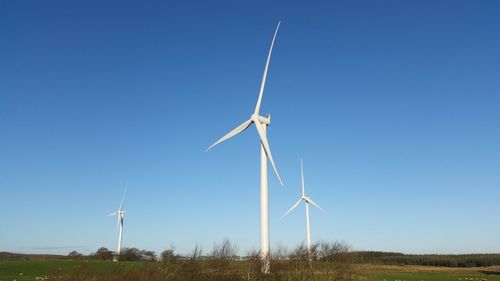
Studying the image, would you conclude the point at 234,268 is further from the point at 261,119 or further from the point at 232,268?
the point at 261,119

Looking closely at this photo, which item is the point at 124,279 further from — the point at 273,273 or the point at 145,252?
the point at 145,252

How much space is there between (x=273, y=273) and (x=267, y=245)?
2.75 metres

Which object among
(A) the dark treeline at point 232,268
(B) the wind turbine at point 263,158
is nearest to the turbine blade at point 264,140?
(B) the wind turbine at point 263,158

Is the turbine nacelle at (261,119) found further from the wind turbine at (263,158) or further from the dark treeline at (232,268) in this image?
the dark treeline at (232,268)

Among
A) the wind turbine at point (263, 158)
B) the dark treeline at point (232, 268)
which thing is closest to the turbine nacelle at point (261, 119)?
the wind turbine at point (263, 158)

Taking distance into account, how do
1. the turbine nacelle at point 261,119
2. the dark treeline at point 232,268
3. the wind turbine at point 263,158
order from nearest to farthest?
the dark treeline at point 232,268 < the wind turbine at point 263,158 < the turbine nacelle at point 261,119

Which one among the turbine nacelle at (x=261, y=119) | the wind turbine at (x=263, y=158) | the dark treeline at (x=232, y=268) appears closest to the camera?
the dark treeline at (x=232, y=268)

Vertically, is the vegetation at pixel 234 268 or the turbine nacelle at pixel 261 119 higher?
the turbine nacelle at pixel 261 119

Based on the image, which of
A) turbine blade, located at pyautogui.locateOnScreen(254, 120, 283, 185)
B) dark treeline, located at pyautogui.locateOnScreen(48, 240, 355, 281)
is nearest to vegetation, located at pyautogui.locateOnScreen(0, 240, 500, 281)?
dark treeline, located at pyautogui.locateOnScreen(48, 240, 355, 281)

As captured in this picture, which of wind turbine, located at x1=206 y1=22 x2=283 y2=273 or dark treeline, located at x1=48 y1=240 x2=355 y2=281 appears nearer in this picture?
dark treeline, located at x1=48 y1=240 x2=355 y2=281

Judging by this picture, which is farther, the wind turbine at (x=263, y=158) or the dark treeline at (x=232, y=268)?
the wind turbine at (x=263, y=158)

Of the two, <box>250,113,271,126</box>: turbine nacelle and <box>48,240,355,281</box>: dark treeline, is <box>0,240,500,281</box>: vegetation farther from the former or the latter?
<box>250,113,271,126</box>: turbine nacelle

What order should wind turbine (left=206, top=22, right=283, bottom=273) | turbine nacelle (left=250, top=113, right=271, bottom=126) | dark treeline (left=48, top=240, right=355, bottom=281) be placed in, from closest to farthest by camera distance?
dark treeline (left=48, top=240, right=355, bottom=281), wind turbine (left=206, top=22, right=283, bottom=273), turbine nacelle (left=250, top=113, right=271, bottom=126)

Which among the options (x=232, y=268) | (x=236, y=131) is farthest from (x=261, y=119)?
(x=232, y=268)
